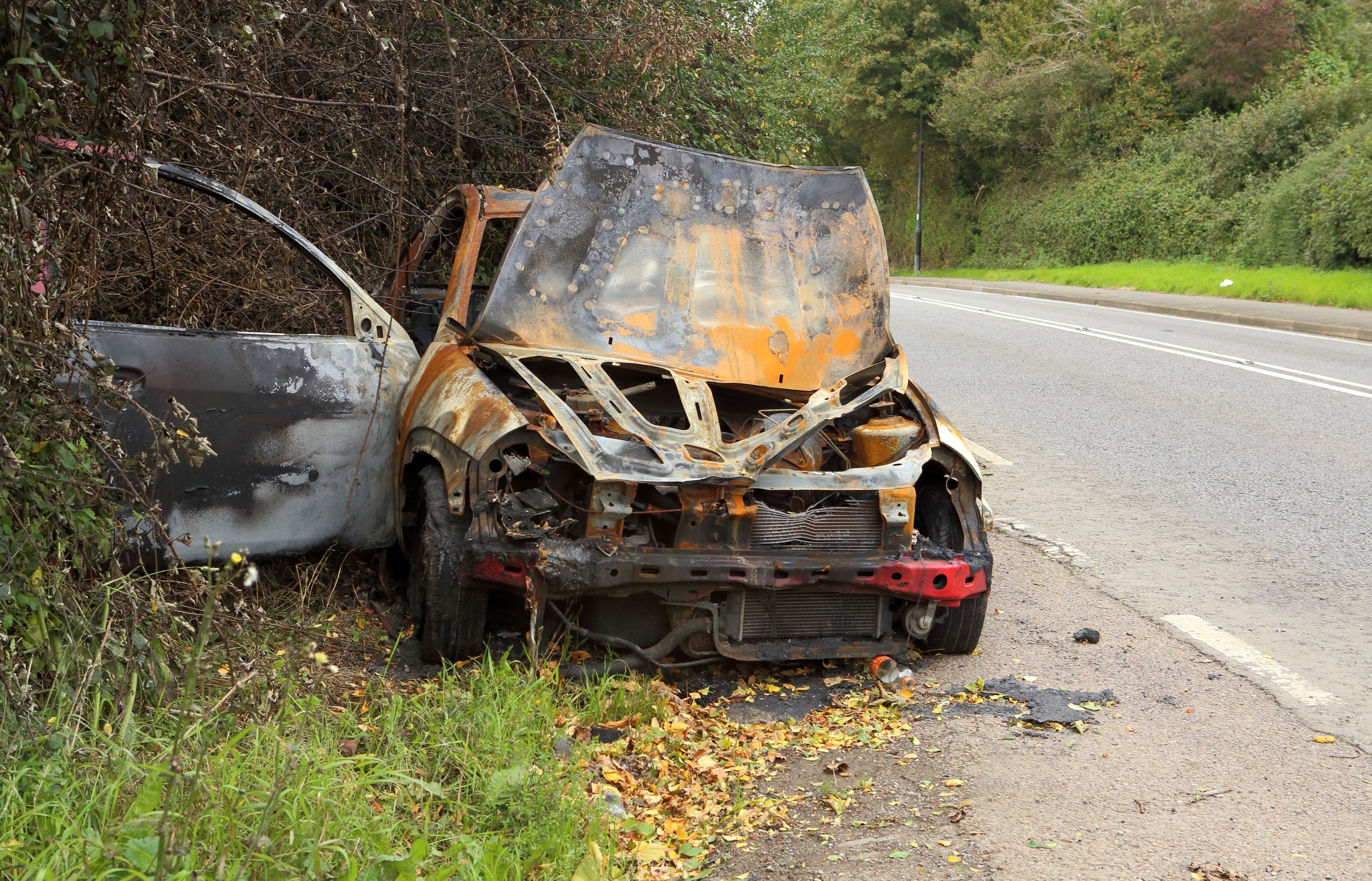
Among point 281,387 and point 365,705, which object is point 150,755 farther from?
point 281,387

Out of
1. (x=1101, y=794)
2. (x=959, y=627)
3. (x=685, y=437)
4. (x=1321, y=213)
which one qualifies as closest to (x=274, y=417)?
(x=685, y=437)

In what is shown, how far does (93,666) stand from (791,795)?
1.90 metres

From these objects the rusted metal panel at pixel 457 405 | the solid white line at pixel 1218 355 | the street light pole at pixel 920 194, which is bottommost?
the solid white line at pixel 1218 355

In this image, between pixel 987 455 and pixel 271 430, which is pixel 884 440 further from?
pixel 987 455

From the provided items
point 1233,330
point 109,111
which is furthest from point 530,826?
point 1233,330

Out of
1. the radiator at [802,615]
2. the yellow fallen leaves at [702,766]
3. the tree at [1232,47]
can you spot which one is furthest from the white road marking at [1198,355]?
the tree at [1232,47]

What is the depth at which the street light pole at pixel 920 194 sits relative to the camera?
4309cm

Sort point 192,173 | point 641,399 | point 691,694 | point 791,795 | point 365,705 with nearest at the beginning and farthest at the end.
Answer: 1. point 791,795
2. point 365,705
3. point 691,694
4. point 192,173
5. point 641,399

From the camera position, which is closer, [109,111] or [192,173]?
[109,111]

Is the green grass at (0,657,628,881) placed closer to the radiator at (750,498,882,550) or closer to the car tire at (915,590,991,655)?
the radiator at (750,498,882,550)

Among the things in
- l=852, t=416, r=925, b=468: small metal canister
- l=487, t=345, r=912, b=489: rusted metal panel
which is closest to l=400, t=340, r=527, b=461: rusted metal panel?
l=487, t=345, r=912, b=489: rusted metal panel

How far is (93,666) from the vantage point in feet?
9.88

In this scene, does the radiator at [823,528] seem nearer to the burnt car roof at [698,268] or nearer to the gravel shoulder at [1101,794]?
the gravel shoulder at [1101,794]

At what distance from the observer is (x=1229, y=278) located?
941 inches
